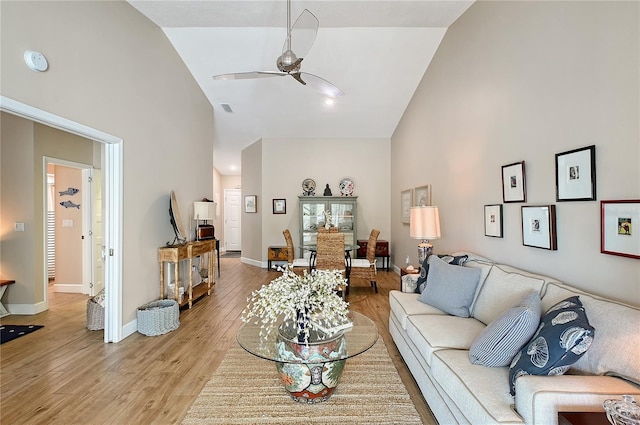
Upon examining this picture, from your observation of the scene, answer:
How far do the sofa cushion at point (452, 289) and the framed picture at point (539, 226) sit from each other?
49cm

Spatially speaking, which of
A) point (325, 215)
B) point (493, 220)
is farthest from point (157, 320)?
point (325, 215)

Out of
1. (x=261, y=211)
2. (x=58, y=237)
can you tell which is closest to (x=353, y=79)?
(x=261, y=211)

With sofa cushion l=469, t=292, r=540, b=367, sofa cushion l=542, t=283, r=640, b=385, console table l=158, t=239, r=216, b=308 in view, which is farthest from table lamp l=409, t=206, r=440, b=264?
console table l=158, t=239, r=216, b=308

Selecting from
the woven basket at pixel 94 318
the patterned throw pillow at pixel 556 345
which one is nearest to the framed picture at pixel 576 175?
the patterned throw pillow at pixel 556 345

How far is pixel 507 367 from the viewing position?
1.62 m

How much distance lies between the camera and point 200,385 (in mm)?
2291

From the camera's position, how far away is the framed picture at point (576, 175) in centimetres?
185

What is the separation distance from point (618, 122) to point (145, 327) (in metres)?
4.26

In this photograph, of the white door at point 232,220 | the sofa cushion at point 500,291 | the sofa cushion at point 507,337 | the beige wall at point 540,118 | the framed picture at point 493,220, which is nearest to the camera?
the sofa cushion at point 507,337

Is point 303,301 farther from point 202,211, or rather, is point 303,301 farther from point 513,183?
point 202,211

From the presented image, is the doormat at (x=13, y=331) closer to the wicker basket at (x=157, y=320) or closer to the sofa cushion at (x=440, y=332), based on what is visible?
the wicker basket at (x=157, y=320)

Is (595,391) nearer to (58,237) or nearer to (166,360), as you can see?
(166,360)

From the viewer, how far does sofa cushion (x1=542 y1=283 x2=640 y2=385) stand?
1.29m

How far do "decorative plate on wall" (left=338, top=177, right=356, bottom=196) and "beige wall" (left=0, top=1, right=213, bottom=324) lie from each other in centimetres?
315
